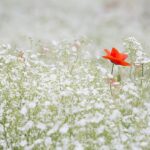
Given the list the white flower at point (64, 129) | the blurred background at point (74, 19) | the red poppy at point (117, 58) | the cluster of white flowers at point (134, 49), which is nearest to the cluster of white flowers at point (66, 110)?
the white flower at point (64, 129)

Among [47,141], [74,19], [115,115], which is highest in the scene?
[74,19]

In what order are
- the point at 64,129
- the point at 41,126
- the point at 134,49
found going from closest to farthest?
the point at 64,129 → the point at 41,126 → the point at 134,49

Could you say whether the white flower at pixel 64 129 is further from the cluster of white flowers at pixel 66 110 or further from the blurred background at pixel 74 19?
the blurred background at pixel 74 19

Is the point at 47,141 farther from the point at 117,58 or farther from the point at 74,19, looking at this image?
the point at 74,19

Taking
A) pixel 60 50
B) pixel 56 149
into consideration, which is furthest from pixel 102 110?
pixel 60 50

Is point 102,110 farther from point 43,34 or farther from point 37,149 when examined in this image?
point 43,34

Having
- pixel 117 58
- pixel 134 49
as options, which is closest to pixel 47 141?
pixel 117 58

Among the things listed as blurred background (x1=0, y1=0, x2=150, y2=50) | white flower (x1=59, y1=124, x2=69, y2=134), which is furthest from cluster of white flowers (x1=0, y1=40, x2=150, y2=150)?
blurred background (x1=0, y1=0, x2=150, y2=50)

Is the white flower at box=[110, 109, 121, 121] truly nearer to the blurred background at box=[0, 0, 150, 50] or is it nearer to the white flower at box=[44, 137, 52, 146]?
the white flower at box=[44, 137, 52, 146]
